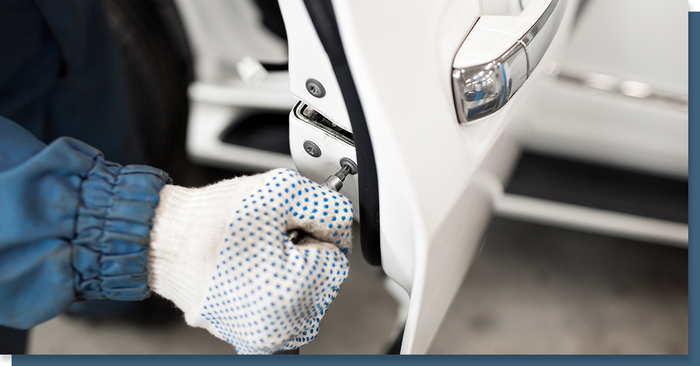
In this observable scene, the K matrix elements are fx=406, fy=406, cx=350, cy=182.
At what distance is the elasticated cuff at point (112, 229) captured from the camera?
46 cm

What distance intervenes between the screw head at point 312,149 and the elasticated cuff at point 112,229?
0.61 feet

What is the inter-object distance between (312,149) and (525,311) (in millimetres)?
862

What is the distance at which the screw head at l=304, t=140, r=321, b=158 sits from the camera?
0.50m

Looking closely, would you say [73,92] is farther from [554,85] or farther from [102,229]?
[554,85]

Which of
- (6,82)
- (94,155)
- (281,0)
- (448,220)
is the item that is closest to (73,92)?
(6,82)

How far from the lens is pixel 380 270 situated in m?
1.07

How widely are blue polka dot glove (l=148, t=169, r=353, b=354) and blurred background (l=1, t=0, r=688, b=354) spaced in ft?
1.63

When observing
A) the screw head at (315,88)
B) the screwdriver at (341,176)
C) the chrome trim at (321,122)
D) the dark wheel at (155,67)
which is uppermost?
the screw head at (315,88)

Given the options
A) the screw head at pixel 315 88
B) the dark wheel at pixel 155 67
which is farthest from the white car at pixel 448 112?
the dark wheel at pixel 155 67

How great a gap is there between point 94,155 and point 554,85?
0.75m

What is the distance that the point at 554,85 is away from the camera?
75 centimetres

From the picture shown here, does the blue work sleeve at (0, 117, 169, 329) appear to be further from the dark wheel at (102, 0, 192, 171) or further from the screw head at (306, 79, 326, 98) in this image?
the dark wheel at (102, 0, 192, 171)

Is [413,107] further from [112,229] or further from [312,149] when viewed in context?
[112,229]

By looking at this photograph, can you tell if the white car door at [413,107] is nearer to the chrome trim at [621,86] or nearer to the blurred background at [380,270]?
the chrome trim at [621,86]
